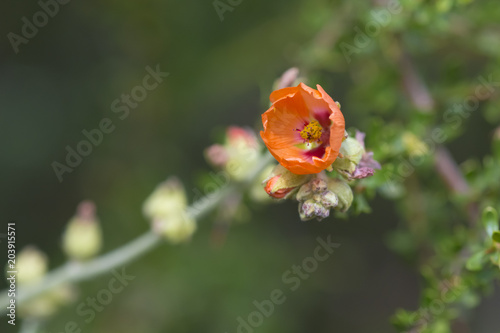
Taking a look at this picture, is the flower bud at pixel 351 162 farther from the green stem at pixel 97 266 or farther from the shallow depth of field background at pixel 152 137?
the shallow depth of field background at pixel 152 137

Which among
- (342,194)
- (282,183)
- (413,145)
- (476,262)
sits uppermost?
(282,183)

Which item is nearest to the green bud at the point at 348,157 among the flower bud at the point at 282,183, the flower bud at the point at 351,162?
the flower bud at the point at 351,162

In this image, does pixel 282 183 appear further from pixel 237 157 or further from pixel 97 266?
pixel 97 266

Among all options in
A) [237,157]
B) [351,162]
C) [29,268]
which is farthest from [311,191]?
[29,268]

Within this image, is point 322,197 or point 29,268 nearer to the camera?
point 322,197

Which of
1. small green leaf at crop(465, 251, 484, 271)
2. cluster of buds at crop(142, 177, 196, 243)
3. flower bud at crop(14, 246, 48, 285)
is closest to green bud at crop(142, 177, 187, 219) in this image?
cluster of buds at crop(142, 177, 196, 243)

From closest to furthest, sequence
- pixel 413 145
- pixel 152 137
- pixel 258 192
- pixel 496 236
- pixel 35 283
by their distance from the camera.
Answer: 1. pixel 496 236
2. pixel 413 145
3. pixel 258 192
4. pixel 35 283
5. pixel 152 137

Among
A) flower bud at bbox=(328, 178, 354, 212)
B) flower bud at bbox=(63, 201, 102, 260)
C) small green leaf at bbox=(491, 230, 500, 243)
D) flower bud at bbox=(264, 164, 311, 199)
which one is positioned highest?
flower bud at bbox=(63, 201, 102, 260)

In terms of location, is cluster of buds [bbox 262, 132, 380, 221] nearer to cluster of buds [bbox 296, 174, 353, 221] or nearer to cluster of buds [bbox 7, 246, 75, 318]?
cluster of buds [bbox 296, 174, 353, 221]
